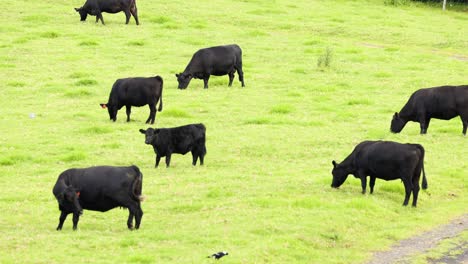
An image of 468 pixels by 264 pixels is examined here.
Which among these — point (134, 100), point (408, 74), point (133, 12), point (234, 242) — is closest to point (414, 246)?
point (234, 242)

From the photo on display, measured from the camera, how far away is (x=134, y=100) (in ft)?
95.0

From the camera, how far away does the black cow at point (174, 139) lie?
76.9 feet

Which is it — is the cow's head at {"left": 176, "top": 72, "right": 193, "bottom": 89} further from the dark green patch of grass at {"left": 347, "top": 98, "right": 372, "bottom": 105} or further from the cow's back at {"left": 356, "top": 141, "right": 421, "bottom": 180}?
the cow's back at {"left": 356, "top": 141, "right": 421, "bottom": 180}

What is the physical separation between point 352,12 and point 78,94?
26097 mm

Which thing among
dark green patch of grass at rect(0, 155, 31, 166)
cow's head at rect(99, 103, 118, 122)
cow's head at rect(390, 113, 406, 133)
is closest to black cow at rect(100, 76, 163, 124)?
cow's head at rect(99, 103, 118, 122)

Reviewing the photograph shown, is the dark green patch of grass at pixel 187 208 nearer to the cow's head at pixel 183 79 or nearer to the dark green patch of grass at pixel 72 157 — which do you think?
the dark green patch of grass at pixel 72 157

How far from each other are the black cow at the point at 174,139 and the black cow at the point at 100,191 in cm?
563

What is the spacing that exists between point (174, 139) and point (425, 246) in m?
7.57

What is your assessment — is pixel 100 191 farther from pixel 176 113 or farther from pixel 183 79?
pixel 183 79

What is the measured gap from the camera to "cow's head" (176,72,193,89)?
35094 mm

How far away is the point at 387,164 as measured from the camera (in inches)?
801

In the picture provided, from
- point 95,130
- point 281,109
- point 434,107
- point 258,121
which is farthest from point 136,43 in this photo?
point 434,107

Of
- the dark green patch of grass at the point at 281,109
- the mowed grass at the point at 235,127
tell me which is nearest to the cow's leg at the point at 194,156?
the mowed grass at the point at 235,127

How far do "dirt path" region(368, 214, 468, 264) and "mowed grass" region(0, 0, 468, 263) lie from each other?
234mm
